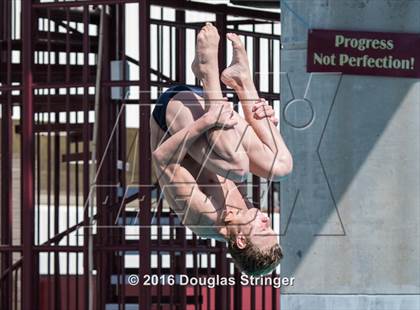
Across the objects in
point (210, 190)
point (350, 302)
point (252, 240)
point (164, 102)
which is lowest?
point (350, 302)

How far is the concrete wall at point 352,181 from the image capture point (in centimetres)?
634

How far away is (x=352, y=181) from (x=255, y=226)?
2748mm

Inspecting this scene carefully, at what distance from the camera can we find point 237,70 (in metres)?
3.61

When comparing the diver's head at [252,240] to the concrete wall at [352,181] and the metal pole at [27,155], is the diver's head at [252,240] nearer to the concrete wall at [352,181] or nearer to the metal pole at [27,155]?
the concrete wall at [352,181]

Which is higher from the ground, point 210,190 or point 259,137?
point 259,137

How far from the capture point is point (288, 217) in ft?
20.8

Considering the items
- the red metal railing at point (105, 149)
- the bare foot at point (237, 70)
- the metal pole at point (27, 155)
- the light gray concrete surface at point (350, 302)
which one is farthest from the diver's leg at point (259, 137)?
the metal pole at point (27, 155)

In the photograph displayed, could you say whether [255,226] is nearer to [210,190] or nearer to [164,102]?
[210,190]

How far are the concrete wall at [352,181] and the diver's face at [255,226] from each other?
2.59 m

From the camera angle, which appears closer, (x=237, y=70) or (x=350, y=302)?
(x=237, y=70)

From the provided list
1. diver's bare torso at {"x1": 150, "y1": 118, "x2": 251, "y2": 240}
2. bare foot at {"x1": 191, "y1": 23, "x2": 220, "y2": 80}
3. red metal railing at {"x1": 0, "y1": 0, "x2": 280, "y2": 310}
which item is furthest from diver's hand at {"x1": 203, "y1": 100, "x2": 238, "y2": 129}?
red metal railing at {"x1": 0, "y1": 0, "x2": 280, "y2": 310}

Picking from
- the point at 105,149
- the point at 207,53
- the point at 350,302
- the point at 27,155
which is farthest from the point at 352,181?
the point at 207,53

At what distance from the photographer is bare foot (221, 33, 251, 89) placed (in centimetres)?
359

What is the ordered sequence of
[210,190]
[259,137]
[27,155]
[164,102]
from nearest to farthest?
[259,137], [164,102], [210,190], [27,155]
